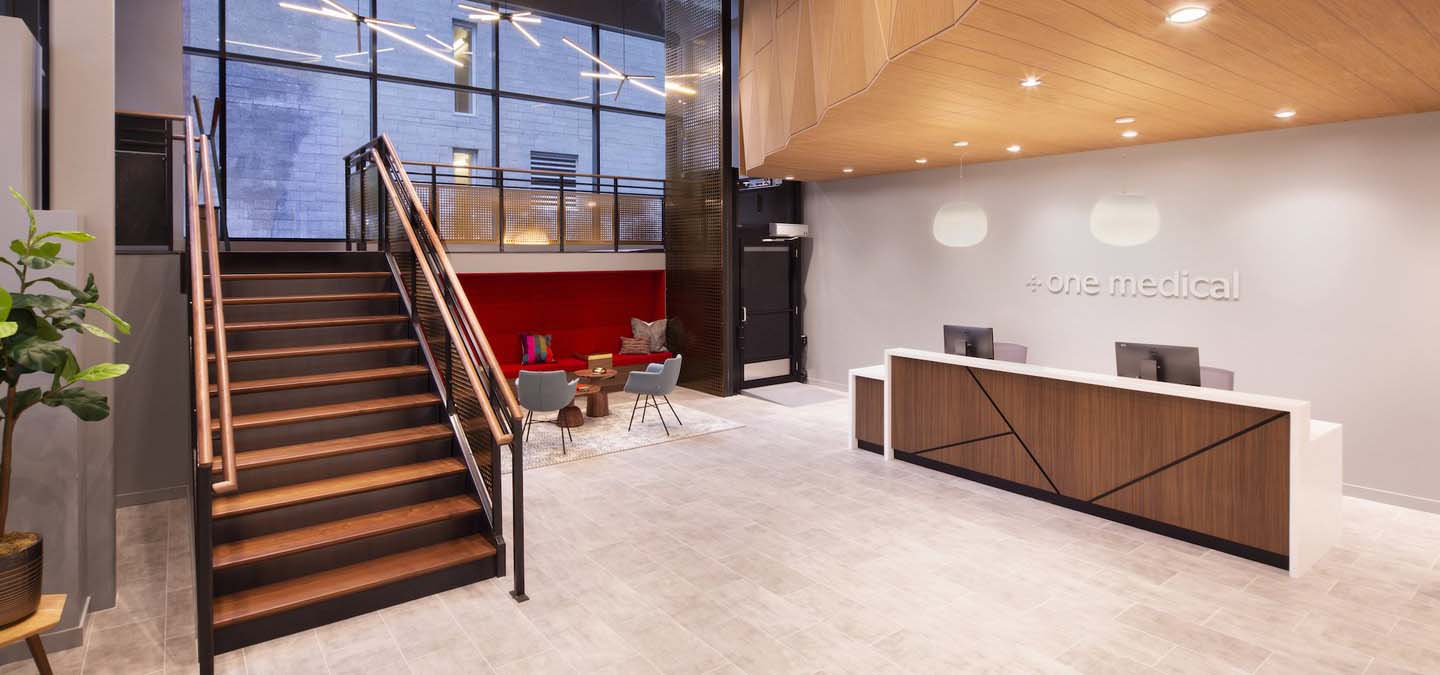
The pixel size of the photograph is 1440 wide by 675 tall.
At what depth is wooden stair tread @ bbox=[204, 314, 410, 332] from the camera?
5219 millimetres

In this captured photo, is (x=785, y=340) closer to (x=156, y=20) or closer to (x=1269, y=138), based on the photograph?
(x=1269, y=138)

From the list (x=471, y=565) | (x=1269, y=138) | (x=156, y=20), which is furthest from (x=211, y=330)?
(x=1269, y=138)

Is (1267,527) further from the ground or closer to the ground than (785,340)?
closer to the ground

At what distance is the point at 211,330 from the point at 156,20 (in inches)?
198

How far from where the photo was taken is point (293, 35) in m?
9.59

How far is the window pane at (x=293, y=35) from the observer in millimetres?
9195

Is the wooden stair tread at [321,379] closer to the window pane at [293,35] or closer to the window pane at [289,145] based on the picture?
the window pane at [289,145]

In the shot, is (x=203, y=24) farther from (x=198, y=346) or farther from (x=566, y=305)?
(x=198, y=346)

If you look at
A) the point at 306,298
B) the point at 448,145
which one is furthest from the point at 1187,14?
the point at 448,145

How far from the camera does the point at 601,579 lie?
14.6ft

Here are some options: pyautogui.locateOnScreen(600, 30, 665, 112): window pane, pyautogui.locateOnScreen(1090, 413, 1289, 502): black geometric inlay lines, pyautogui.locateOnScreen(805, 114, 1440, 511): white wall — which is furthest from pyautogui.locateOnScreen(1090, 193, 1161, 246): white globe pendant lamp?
pyautogui.locateOnScreen(600, 30, 665, 112): window pane

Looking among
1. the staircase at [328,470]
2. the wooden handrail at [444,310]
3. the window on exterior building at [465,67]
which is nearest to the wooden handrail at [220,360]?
the staircase at [328,470]

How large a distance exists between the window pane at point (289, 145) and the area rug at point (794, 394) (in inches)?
235

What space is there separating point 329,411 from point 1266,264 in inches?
293
